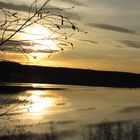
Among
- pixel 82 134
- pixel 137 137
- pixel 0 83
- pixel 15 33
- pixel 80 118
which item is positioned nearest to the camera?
pixel 15 33

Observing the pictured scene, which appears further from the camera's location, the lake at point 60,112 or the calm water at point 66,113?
the calm water at point 66,113

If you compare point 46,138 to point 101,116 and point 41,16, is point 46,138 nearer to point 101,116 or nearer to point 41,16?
point 101,116

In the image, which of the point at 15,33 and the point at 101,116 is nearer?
the point at 15,33

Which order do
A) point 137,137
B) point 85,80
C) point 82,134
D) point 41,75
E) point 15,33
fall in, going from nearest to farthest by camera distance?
point 15,33 < point 137,137 < point 82,134 < point 41,75 < point 85,80

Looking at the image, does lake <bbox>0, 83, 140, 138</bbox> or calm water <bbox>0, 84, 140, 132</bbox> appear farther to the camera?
calm water <bbox>0, 84, 140, 132</bbox>

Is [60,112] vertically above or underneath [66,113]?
underneath

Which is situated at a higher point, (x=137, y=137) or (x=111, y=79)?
(x=137, y=137)

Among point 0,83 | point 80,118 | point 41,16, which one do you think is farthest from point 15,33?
point 80,118

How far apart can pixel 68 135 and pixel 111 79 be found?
100022 millimetres

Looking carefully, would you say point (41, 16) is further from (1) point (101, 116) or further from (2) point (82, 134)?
(1) point (101, 116)

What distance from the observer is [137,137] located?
690 inches

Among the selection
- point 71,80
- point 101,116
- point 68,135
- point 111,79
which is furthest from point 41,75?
point 68,135

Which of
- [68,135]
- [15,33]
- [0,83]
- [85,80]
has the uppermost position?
[15,33]

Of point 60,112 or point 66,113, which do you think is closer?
point 66,113
